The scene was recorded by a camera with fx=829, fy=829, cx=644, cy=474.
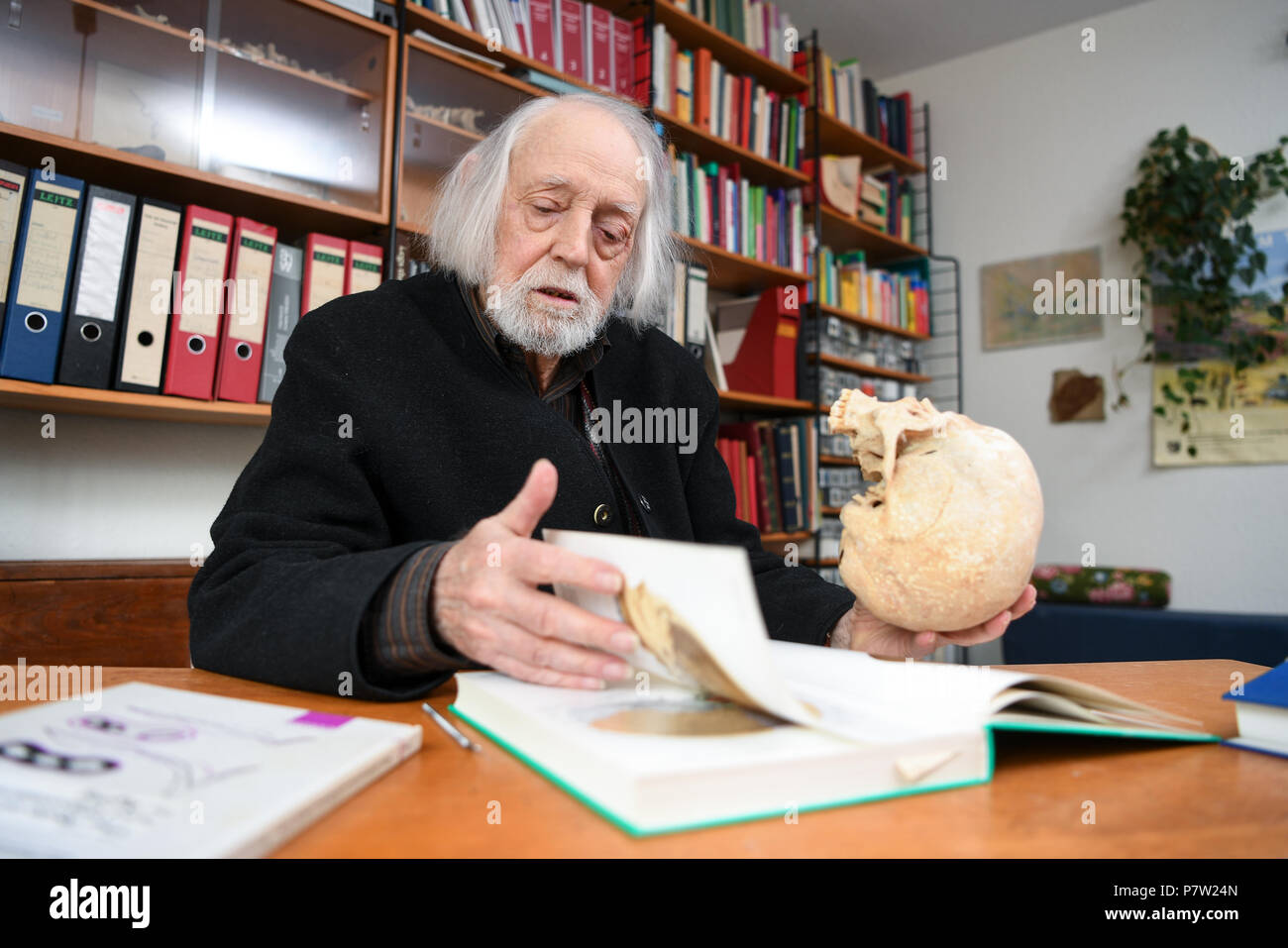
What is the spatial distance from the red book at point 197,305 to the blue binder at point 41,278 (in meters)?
0.18

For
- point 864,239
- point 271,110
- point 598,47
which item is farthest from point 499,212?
point 864,239

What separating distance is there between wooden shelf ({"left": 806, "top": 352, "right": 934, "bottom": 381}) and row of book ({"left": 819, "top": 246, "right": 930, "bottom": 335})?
202mm

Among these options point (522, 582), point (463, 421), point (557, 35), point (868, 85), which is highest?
point (868, 85)

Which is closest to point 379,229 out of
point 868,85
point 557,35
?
point 557,35

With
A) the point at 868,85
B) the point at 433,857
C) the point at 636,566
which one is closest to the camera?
the point at 433,857

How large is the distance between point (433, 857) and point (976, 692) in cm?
38

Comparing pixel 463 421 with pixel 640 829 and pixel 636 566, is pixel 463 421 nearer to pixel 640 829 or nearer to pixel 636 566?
pixel 636 566

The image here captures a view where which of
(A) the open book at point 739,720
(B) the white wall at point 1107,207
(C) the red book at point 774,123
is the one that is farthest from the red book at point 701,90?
(A) the open book at point 739,720

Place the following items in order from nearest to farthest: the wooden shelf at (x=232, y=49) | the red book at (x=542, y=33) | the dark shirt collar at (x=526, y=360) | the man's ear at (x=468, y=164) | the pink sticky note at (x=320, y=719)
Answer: the pink sticky note at (x=320, y=719), the dark shirt collar at (x=526, y=360), the man's ear at (x=468, y=164), the wooden shelf at (x=232, y=49), the red book at (x=542, y=33)

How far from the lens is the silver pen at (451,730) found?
1.77 ft

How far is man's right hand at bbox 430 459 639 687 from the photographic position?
0.58 meters

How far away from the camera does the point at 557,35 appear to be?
2.34 m

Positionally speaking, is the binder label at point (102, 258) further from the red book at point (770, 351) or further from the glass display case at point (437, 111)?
the red book at point (770, 351)

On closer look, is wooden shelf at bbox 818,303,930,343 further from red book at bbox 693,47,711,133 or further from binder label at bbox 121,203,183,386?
Answer: binder label at bbox 121,203,183,386
